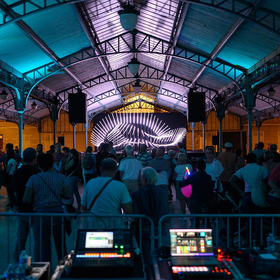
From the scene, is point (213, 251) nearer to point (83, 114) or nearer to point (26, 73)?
point (83, 114)

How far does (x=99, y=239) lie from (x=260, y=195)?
3.14m

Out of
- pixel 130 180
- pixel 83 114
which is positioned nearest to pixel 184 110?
pixel 83 114

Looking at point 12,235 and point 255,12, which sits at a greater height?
point 255,12

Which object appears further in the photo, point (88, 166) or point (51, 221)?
point (88, 166)

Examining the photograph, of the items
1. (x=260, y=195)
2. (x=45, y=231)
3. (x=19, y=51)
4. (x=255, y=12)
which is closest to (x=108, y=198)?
(x=45, y=231)

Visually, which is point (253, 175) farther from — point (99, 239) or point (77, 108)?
point (77, 108)

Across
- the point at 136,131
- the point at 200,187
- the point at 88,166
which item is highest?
the point at 136,131

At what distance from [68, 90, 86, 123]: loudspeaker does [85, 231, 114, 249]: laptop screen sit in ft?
39.5

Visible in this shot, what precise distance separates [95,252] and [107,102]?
93.4ft

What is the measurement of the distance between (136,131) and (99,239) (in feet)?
A: 84.2

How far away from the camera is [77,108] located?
14.6 meters

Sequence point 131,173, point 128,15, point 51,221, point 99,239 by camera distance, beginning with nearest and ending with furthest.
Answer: point 99,239 < point 51,221 < point 131,173 < point 128,15

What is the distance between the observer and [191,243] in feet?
8.84

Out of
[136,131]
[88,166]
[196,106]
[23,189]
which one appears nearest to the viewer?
[23,189]
